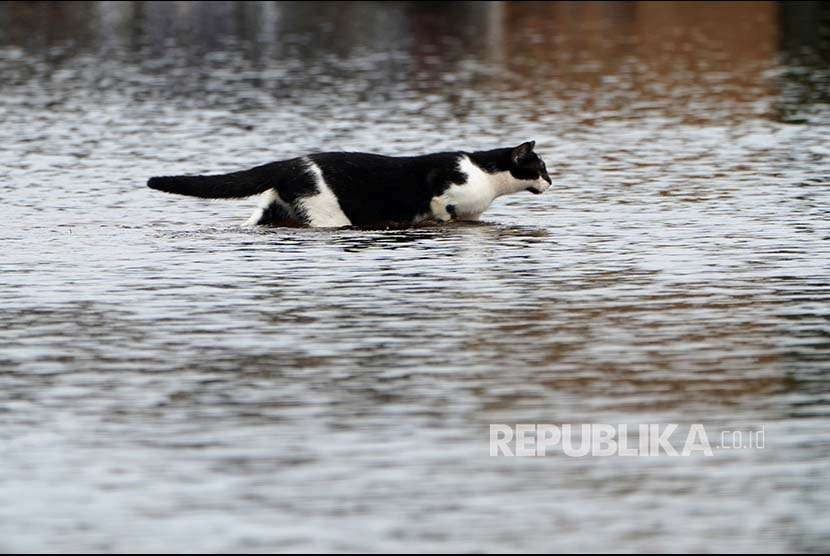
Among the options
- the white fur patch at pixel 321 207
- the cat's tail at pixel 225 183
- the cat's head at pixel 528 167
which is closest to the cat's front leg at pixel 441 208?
the white fur patch at pixel 321 207

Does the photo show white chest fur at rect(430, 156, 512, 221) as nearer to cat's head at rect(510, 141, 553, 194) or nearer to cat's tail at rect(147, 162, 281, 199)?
cat's head at rect(510, 141, 553, 194)

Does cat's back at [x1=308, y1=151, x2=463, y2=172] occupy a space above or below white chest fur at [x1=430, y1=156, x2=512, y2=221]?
above

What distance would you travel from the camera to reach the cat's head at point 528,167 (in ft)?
47.8

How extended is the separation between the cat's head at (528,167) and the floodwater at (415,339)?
304 millimetres

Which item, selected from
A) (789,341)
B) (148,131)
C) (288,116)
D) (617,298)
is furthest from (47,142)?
(789,341)

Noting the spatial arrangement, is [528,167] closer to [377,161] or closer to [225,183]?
[377,161]
